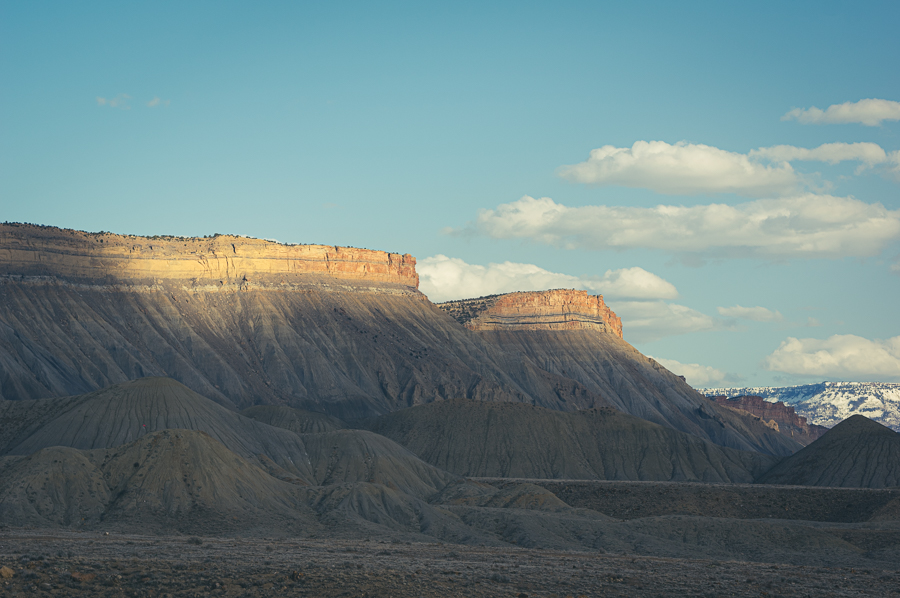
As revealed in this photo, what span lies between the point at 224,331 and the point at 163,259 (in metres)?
18.4

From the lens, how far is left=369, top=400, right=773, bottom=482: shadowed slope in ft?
411

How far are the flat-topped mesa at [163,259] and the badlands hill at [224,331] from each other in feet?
0.76

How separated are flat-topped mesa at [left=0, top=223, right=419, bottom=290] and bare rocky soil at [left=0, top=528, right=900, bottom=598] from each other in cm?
11484

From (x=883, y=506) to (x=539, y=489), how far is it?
30068mm

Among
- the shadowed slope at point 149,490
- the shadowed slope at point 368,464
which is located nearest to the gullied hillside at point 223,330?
the shadowed slope at point 368,464

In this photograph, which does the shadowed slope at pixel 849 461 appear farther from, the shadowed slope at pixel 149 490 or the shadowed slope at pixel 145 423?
the shadowed slope at pixel 149 490

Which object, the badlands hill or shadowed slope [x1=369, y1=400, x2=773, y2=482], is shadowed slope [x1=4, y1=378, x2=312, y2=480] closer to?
shadowed slope [x1=369, y1=400, x2=773, y2=482]

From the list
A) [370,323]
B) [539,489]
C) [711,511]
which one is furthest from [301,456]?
[370,323]

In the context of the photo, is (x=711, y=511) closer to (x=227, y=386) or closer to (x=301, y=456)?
(x=301, y=456)

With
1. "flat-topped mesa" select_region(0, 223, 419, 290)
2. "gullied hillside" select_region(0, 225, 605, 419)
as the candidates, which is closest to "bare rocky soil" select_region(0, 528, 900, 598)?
"gullied hillside" select_region(0, 225, 605, 419)

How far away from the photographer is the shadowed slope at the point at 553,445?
12512 centimetres

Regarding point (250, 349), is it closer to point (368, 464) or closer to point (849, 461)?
point (368, 464)

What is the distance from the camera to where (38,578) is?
31.2m

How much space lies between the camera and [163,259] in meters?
176
